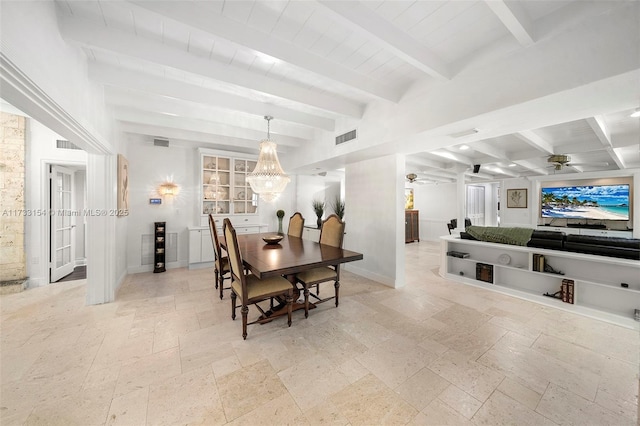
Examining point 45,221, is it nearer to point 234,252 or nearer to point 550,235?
point 234,252

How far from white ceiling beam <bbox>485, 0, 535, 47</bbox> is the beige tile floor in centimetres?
252

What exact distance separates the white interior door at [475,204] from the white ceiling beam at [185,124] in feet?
26.5

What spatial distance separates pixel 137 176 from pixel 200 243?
1750 millimetres

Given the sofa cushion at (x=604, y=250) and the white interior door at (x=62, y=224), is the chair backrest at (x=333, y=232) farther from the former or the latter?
the white interior door at (x=62, y=224)

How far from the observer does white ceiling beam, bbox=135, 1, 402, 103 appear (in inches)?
60.7

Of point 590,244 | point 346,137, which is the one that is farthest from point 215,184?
point 590,244

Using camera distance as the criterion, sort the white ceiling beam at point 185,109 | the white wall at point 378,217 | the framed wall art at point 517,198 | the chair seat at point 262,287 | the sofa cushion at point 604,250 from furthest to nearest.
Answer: the framed wall art at point 517,198 < the white wall at point 378,217 < the white ceiling beam at point 185,109 < the sofa cushion at point 604,250 < the chair seat at point 262,287

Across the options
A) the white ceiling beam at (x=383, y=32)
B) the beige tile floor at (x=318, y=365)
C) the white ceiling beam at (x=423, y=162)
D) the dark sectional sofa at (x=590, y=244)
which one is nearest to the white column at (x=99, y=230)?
the beige tile floor at (x=318, y=365)

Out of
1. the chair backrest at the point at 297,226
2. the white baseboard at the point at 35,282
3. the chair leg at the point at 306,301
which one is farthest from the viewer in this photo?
the chair backrest at the point at 297,226

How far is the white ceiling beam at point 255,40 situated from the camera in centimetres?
154

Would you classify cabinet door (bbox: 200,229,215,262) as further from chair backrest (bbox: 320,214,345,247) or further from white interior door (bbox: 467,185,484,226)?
white interior door (bbox: 467,185,484,226)

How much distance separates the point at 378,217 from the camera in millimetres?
4051

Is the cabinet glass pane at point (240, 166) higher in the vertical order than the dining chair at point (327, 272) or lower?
higher

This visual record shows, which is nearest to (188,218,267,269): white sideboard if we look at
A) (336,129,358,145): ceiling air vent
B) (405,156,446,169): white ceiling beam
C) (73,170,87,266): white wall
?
(73,170,87,266): white wall
